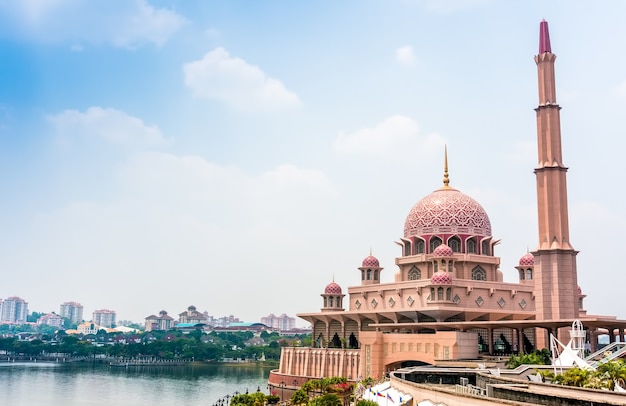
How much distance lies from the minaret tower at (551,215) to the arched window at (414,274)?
16552 millimetres

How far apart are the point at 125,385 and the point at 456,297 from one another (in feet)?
137

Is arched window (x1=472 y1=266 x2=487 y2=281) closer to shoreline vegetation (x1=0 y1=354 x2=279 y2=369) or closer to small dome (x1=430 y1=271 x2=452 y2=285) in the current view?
small dome (x1=430 y1=271 x2=452 y2=285)

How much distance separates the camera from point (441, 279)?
193 ft

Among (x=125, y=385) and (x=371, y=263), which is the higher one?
(x=371, y=263)

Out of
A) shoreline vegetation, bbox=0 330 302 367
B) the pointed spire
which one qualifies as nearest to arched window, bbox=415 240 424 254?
the pointed spire

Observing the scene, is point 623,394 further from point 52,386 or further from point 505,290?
point 52,386

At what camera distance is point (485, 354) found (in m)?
54.5

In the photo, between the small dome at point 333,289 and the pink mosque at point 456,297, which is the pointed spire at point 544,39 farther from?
the small dome at point 333,289

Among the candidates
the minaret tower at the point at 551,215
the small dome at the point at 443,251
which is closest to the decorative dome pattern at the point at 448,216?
the small dome at the point at 443,251

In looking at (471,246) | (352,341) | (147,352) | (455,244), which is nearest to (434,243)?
(455,244)

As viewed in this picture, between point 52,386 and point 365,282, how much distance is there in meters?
38.5

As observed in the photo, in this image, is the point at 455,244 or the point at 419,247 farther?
the point at 419,247

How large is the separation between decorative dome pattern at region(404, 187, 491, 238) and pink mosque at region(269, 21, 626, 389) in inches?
3.6

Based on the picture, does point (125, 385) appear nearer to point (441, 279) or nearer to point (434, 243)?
point (434, 243)
